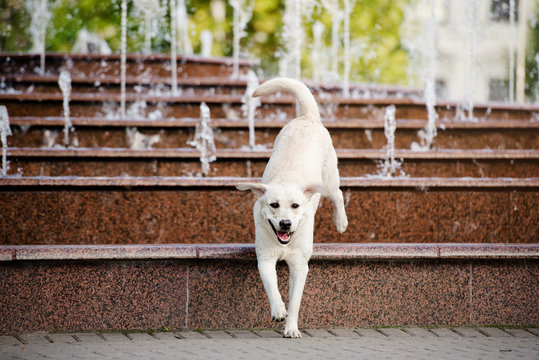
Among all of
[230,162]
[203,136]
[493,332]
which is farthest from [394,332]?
[203,136]

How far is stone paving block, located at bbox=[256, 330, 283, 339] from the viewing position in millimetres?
6477

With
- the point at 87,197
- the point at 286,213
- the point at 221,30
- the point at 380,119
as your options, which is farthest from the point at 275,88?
the point at 221,30

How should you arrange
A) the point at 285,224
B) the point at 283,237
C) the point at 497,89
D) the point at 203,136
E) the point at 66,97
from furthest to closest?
the point at 497,89 < the point at 66,97 < the point at 203,136 < the point at 283,237 < the point at 285,224

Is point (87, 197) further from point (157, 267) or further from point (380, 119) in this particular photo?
point (380, 119)

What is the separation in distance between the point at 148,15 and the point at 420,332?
18.9 meters

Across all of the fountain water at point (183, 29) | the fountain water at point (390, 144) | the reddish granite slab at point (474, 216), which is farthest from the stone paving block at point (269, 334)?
the fountain water at point (183, 29)

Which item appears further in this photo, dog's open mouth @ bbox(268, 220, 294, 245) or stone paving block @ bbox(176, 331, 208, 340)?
stone paving block @ bbox(176, 331, 208, 340)

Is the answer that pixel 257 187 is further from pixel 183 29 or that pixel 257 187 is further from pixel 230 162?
pixel 183 29

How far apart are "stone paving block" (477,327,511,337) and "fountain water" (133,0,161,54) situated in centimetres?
1797

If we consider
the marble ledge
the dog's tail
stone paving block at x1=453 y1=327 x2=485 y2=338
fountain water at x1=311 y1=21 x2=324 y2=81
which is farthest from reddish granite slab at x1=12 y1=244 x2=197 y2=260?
fountain water at x1=311 y1=21 x2=324 y2=81

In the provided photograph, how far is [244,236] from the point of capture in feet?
26.9

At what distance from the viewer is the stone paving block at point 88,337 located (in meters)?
6.32

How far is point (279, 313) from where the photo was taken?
623 cm

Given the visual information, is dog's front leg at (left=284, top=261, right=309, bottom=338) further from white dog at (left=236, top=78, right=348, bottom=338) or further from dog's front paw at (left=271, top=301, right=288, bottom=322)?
dog's front paw at (left=271, top=301, right=288, bottom=322)
